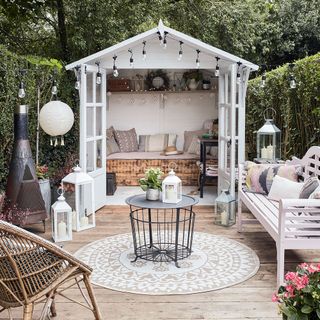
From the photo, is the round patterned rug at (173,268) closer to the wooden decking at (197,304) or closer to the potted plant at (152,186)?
the wooden decking at (197,304)

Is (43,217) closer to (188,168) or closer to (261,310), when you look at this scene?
(261,310)

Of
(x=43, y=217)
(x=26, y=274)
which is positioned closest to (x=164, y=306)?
(x=26, y=274)

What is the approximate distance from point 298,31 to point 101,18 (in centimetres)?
579

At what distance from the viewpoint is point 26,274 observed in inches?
107

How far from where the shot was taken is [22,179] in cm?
507

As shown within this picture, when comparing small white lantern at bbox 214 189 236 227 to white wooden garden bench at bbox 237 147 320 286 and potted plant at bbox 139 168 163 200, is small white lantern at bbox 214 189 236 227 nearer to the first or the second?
potted plant at bbox 139 168 163 200

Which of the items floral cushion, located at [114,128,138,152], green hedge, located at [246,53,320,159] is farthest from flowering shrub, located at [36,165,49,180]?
floral cushion, located at [114,128,138,152]

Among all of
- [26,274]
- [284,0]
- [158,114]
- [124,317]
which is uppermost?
[284,0]

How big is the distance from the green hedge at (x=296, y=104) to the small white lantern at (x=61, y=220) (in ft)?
8.98

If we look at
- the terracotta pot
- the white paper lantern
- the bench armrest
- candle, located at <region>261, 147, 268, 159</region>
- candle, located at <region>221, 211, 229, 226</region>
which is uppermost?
the white paper lantern

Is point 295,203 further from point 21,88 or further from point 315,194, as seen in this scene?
point 21,88

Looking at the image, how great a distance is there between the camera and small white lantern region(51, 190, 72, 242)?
4.94m

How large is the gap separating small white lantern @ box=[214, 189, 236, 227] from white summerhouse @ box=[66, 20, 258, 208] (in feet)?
1.32

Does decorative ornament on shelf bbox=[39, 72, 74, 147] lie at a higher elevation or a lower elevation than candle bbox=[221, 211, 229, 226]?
higher
